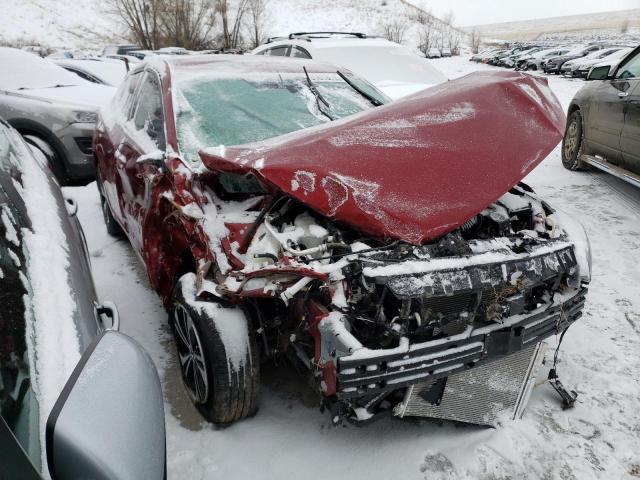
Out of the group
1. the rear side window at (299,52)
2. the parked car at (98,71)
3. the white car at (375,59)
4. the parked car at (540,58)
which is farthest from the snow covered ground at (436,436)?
the parked car at (540,58)

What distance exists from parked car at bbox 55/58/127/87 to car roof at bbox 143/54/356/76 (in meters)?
6.56

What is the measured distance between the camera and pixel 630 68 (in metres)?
4.97

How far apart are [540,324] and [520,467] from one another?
1.99 ft

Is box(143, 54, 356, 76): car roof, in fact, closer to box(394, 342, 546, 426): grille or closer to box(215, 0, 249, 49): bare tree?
box(394, 342, 546, 426): grille

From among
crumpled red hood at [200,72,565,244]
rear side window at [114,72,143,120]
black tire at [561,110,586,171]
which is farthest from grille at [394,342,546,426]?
black tire at [561,110,586,171]

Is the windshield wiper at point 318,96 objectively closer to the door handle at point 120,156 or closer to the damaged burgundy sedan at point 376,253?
the damaged burgundy sedan at point 376,253

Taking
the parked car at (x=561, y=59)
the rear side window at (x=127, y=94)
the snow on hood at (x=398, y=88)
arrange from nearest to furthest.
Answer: the rear side window at (x=127, y=94)
the snow on hood at (x=398, y=88)
the parked car at (x=561, y=59)

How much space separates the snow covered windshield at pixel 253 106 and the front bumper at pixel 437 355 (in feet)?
4.69

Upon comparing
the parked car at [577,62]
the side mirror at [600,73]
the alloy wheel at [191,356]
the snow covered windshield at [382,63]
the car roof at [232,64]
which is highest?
the car roof at [232,64]

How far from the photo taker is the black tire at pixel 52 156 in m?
4.89

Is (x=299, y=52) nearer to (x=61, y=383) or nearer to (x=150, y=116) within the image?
(x=150, y=116)

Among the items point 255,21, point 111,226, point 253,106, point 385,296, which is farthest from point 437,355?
point 255,21

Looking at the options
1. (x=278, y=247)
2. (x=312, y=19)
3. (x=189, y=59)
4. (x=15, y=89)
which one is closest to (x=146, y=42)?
(x=312, y=19)

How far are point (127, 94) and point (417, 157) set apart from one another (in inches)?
104
